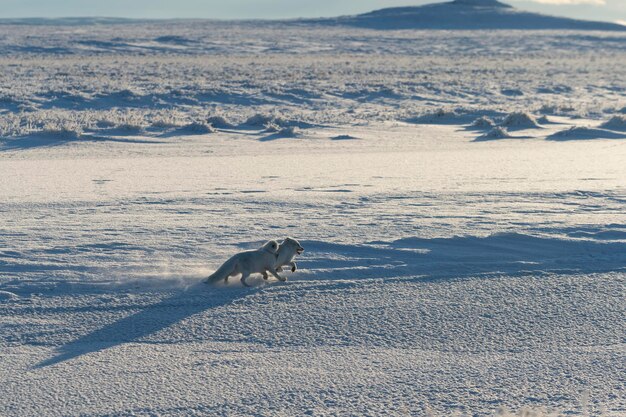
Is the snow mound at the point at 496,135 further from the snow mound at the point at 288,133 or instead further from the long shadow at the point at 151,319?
the long shadow at the point at 151,319

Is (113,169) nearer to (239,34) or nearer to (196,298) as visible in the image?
(196,298)

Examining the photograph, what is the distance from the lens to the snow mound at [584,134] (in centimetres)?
2125

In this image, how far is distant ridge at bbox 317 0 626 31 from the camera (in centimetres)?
13050

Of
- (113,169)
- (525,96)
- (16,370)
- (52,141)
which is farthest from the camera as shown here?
(525,96)

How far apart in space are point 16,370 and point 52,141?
1422cm

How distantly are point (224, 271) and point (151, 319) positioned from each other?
3.15 ft

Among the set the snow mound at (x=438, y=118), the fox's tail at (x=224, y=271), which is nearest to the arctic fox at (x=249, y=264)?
the fox's tail at (x=224, y=271)

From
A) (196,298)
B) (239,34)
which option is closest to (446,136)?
(196,298)

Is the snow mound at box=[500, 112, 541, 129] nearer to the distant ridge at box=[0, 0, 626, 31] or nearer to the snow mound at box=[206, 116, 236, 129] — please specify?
the snow mound at box=[206, 116, 236, 129]

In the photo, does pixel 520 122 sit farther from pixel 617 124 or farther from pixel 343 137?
pixel 343 137

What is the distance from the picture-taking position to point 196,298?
23.2ft

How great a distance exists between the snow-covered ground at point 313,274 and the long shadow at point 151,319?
24 millimetres

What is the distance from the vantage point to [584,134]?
70.5 feet

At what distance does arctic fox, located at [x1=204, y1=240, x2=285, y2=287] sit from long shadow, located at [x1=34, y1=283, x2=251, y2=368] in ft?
0.37
